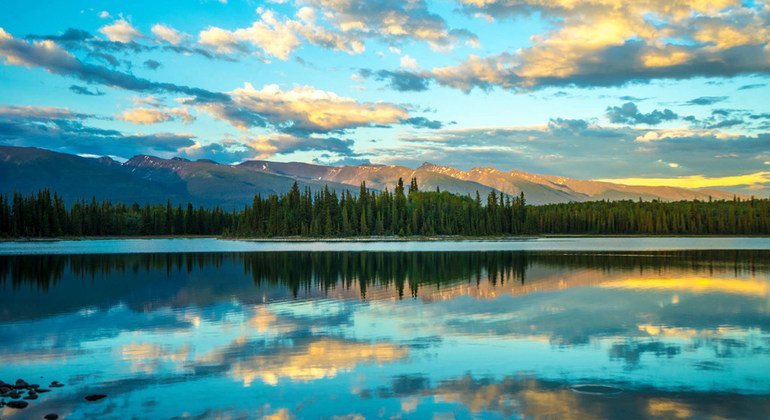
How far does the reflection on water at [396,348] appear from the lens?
55.1ft

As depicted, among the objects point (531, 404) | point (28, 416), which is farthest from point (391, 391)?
point (28, 416)

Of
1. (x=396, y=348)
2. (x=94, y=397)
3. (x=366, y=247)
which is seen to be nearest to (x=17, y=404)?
(x=94, y=397)

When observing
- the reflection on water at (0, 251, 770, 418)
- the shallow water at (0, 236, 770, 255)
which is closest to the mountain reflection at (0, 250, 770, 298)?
the reflection on water at (0, 251, 770, 418)

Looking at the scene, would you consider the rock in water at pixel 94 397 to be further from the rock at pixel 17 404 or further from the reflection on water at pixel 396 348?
the rock at pixel 17 404

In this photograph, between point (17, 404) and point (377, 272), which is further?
point (377, 272)

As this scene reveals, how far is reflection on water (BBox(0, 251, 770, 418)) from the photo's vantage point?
16.8 meters

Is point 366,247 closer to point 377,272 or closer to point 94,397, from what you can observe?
point 377,272

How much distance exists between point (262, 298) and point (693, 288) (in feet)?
96.5

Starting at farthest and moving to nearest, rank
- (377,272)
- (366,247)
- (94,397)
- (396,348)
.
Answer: (366,247)
(377,272)
(396,348)
(94,397)

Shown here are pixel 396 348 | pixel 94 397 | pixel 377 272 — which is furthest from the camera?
pixel 377 272

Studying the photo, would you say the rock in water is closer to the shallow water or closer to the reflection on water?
the reflection on water

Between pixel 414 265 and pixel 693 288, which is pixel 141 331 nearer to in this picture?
pixel 693 288

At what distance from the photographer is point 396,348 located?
23953mm

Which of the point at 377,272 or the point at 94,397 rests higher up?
the point at 377,272
